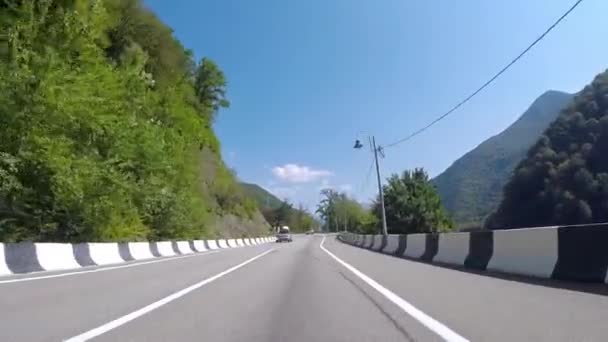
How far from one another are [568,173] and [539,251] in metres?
46.1

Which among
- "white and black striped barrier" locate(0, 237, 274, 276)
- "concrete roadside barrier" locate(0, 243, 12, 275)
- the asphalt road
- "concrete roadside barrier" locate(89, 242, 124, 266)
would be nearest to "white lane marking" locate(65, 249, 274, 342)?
the asphalt road

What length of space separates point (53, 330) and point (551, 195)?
5571 centimetres

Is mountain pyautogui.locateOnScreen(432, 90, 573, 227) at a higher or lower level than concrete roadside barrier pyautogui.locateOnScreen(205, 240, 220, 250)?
higher

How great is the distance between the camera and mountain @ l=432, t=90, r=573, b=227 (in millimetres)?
113062

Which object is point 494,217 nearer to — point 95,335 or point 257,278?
point 257,278

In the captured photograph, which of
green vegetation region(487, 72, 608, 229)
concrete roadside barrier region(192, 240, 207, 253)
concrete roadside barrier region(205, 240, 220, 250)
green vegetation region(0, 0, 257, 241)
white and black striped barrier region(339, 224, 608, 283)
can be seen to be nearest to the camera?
white and black striped barrier region(339, 224, 608, 283)

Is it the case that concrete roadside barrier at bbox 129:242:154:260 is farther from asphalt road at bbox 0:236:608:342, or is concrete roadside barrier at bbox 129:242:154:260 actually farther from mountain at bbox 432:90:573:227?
mountain at bbox 432:90:573:227

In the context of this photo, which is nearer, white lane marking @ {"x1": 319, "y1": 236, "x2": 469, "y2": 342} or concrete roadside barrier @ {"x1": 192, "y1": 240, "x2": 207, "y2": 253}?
white lane marking @ {"x1": 319, "y1": 236, "x2": 469, "y2": 342}

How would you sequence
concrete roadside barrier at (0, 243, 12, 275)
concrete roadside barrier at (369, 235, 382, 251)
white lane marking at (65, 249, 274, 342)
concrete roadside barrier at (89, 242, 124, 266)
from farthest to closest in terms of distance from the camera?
concrete roadside barrier at (369, 235, 382, 251) → concrete roadside barrier at (89, 242, 124, 266) → concrete roadside barrier at (0, 243, 12, 275) → white lane marking at (65, 249, 274, 342)

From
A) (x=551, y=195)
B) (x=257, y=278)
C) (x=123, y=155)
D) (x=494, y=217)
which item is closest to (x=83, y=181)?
(x=123, y=155)

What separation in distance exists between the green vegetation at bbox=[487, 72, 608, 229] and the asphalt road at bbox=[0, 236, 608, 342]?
150 ft

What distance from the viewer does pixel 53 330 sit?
7.22 meters

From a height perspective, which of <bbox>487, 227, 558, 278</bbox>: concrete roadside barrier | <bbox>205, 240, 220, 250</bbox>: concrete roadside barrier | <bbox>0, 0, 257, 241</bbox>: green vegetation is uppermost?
<bbox>0, 0, 257, 241</bbox>: green vegetation

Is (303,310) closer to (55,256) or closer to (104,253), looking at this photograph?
(55,256)
